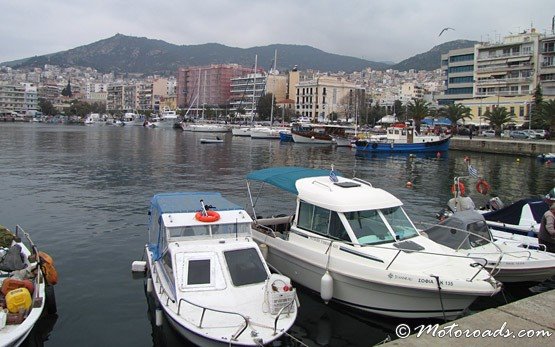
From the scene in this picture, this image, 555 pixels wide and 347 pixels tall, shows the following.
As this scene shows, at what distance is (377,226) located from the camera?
38.3 feet

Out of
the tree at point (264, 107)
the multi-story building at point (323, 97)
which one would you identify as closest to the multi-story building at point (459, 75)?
the multi-story building at point (323, 97)

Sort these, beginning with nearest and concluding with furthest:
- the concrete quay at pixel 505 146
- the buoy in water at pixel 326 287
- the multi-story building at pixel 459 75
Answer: the buoy in water at pixel 326 287 < the concrete quay at pixel 505 146 < the multi-story building at pixel 459 75

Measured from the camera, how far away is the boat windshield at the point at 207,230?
10.8m

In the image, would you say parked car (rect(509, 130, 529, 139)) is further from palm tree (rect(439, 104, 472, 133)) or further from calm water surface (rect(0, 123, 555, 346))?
calm water surface (rect(0, 123, 555, 346))

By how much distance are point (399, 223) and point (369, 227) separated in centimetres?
93

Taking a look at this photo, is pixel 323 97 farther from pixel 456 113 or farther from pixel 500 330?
pixel 500 330

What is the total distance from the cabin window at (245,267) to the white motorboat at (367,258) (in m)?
1.61

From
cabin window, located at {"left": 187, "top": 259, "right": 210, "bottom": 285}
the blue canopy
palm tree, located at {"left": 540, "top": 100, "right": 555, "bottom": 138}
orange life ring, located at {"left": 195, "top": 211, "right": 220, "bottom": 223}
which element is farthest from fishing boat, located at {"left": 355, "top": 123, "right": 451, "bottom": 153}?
cabin window, located at {"left": 187, "top": 259, "right": 210, "bottom": 285}

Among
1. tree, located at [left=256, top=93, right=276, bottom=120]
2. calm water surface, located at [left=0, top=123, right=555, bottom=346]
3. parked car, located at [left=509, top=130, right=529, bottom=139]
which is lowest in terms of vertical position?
calm water surface, located at [left=0, top=123, right=555, bottom=346]

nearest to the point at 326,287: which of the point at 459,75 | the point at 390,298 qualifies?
the point at 390,298

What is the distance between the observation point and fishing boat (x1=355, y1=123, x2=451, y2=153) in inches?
2470

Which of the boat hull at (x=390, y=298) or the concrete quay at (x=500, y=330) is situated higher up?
the concrete quay at (x=500, y=330)

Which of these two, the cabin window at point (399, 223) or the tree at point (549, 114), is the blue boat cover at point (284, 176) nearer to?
the cabin window at point (399, 223)

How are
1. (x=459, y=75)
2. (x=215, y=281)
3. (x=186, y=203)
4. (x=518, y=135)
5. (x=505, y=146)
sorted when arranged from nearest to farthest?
(x=215, y=281) < (x=186, y=203) < (x=505, y=146) < (x=518, y=135) < (x=459, y=75)
